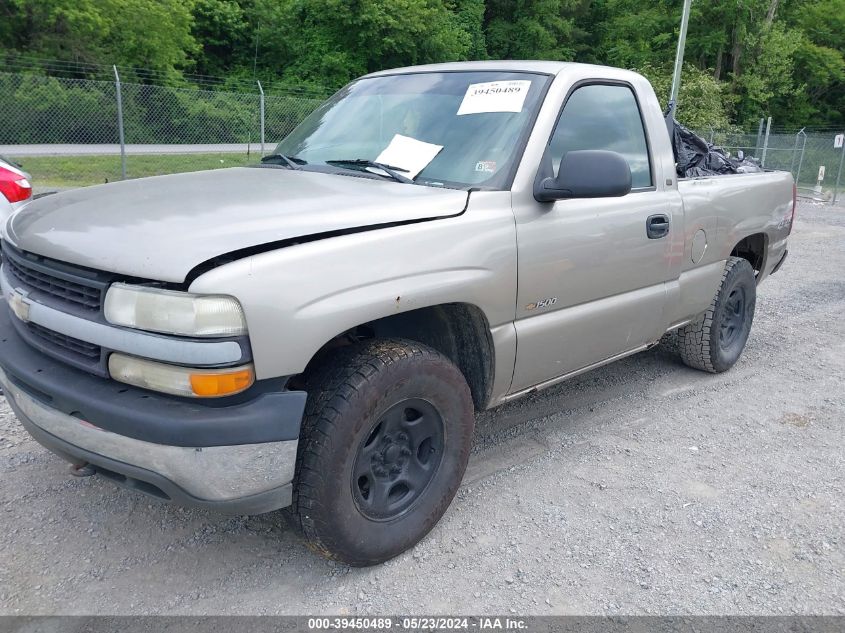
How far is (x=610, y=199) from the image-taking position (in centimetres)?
349

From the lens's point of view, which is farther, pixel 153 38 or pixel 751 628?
pixel 153 38

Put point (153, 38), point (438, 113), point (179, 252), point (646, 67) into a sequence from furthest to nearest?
point (646, 67)
point (153, 38)
point (438, 113)
point (179, 252)

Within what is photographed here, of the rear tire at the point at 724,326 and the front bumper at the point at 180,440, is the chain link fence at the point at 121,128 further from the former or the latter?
the front bumper at the point at 180,440

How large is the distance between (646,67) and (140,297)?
3155 centimetres

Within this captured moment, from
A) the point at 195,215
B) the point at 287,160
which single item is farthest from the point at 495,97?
the point at 195,215

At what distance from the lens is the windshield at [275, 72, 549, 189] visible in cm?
313

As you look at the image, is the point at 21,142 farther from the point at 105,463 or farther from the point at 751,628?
the point at 751,628

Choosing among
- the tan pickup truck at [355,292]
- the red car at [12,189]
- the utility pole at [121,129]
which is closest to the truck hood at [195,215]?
the tan pickup truck at [355,292]

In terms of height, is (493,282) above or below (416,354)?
above

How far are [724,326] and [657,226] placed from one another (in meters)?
1.67

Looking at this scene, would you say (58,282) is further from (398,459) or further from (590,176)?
(590,176)

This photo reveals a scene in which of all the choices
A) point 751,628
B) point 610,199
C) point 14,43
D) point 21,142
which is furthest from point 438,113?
point 14,43

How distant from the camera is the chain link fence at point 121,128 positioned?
42.8 feet

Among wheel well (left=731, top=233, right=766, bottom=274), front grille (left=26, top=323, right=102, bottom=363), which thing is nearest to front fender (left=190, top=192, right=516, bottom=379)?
front grille (left=26, top=323, right=102, bottom=363)
